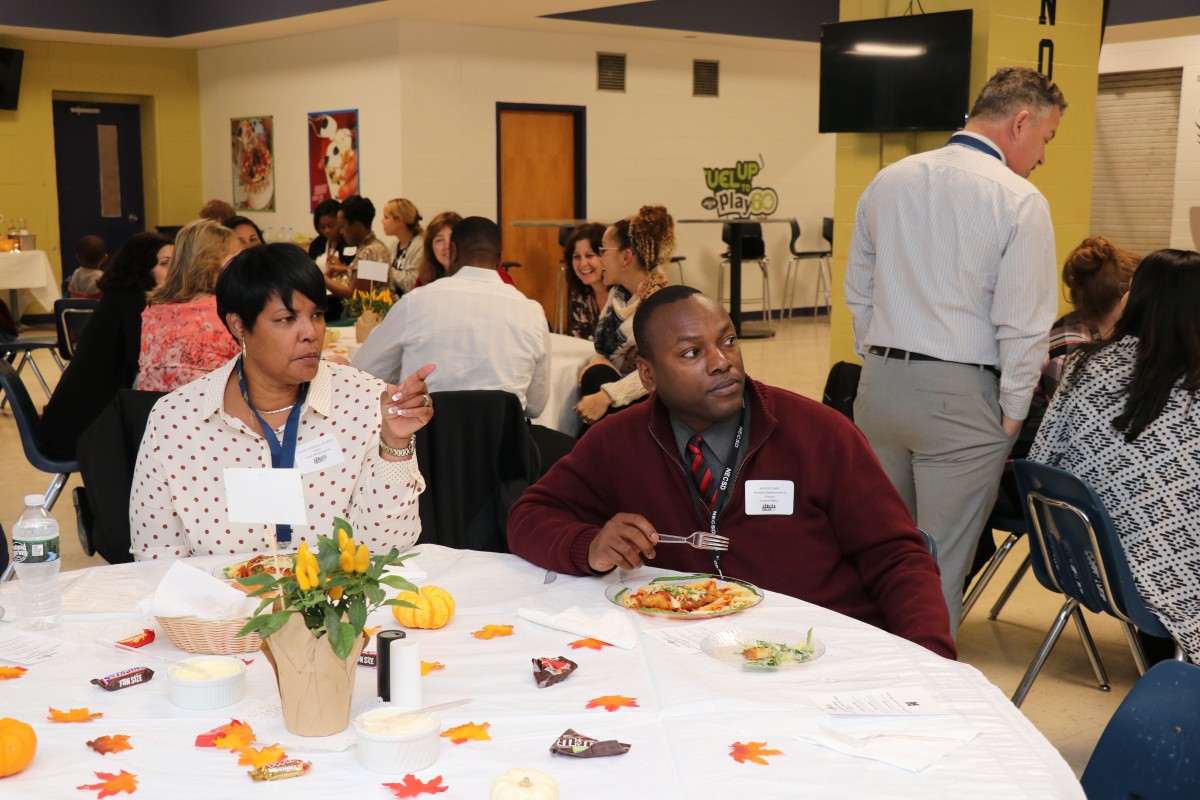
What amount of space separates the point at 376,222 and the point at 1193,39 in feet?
A: 26.5

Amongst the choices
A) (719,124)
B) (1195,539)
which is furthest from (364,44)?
(1195,539)

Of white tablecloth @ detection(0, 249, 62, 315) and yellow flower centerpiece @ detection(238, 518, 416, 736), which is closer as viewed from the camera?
yellow flower centerpiece @ detection(238, 518, 416, 736)

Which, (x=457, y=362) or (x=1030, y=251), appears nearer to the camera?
(x=1030, y=251)

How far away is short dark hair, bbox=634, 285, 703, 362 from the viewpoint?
234 centimetres

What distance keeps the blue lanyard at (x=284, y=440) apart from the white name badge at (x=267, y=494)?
491 millimetres

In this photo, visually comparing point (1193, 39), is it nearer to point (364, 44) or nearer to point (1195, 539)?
point (364, 44)

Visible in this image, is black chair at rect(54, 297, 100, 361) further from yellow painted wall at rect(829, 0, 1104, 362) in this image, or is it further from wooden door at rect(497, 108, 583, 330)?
wooden door at rect(497, 108, 583, 330)

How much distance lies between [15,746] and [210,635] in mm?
388

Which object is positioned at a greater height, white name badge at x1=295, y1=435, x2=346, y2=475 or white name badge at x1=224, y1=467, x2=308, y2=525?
white name badge at x1=224, y1=467, x2=308, y2=525

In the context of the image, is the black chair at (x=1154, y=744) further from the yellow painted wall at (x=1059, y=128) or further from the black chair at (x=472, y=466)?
the yellow painted wall at (x=1059, y=128)

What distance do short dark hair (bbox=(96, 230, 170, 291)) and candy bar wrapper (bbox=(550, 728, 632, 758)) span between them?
3.78 meters

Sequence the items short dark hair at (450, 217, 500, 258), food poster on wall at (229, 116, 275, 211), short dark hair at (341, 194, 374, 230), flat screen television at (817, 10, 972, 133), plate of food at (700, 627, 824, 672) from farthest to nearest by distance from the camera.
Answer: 1. food poster on wall at (229, 116, 275, 211)
2. short dark hair at (341, 194, 374, 230)
3. flat screen television at (817, 10, 972, 133)
4. short dark hair at (450, 217, 500, 258)
5. plate of food at (700, 627, 824, 672)

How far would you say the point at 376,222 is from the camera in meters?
11.1

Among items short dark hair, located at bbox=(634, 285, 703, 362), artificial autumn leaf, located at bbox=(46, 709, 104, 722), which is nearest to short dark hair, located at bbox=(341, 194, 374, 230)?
short dark hair, located at bbox=(634, 285, 703, 362)
